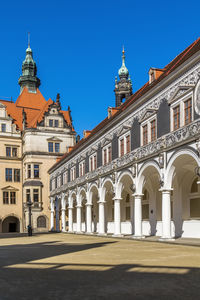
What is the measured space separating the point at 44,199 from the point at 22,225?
17.4 feet

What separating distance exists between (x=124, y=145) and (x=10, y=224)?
3385 centimetres

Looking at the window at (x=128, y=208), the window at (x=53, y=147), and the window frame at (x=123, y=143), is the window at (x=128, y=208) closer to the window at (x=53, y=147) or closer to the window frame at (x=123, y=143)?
the window frame at (x=123, y=143)

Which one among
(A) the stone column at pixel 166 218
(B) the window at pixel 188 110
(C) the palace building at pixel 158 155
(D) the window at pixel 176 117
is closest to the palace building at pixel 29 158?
(C) the palace building at pixel 158 155

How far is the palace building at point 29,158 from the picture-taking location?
52.3 m

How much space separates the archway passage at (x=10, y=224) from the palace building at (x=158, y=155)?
943 inches

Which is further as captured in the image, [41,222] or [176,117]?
[41,222]

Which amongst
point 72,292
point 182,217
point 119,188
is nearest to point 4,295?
point 72,292

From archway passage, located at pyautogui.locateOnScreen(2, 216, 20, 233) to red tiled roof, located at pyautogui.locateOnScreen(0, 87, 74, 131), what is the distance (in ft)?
44.9

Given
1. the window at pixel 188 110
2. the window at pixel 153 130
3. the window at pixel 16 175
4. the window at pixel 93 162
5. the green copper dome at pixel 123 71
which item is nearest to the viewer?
the window at pixel 188 110

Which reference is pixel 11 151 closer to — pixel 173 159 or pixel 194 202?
pixel 194 202

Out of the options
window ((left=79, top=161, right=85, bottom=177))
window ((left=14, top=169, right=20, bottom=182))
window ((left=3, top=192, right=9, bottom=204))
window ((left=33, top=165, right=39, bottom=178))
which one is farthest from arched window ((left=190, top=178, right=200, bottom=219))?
window ((left=14, top=169, right=20, bottom=182))

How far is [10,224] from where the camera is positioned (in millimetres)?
55656

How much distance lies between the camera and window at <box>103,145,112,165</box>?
1206 inches

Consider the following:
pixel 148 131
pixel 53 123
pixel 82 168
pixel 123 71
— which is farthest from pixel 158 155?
pixel 53 123
